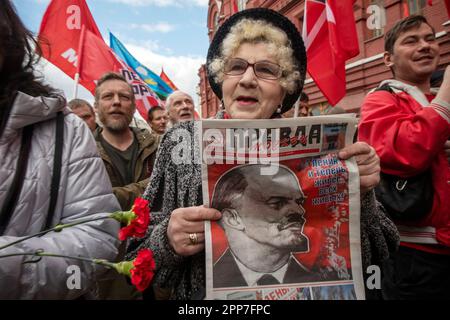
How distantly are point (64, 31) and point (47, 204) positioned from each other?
14.3 feet

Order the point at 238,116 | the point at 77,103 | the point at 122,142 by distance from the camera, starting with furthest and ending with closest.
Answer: the point at 77,103 < the point at 122,142 < the point at 238,116

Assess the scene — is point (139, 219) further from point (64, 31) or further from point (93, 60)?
point (64, 31)

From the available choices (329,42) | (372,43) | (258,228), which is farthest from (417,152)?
(372,43)

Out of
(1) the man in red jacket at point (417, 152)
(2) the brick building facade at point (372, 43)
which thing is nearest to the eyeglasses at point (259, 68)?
(1) the man in red jacket at point (417, 152)

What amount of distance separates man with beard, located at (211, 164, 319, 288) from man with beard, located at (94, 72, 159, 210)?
136cm

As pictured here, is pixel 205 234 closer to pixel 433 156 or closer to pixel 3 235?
pixel 3 235

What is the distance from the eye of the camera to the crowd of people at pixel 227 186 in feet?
3.39

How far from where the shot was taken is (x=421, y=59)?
196 centimetres

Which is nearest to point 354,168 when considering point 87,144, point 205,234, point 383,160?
point 205,234

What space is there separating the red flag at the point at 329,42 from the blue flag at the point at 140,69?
432cm

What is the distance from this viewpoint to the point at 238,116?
1.30 m

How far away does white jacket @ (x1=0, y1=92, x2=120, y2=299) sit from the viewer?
97 cm
